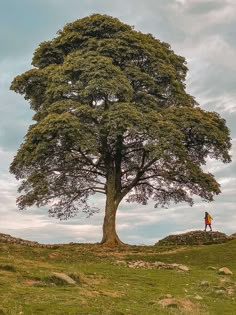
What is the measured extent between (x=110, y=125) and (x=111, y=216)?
8.51m

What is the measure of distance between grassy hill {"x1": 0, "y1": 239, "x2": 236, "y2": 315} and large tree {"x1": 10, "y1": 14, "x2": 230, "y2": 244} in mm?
10090

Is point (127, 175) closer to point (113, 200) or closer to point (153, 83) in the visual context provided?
point (113, 200)

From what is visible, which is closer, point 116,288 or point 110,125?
point 116,288

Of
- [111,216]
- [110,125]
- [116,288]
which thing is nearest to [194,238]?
[111,216]

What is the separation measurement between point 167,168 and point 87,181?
713 centimetres

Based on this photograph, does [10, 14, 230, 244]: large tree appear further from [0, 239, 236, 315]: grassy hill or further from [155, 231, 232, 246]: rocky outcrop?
[0, 239, 236, 315]: grassy hill

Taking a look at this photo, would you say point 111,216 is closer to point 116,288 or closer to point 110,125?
point 110,125

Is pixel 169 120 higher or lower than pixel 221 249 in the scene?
higher

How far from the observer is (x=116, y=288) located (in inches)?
704

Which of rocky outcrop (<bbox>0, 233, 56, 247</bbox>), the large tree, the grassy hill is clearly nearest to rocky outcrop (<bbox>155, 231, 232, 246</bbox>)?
the large tree

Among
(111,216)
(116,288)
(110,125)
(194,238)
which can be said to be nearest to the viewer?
(116,288)

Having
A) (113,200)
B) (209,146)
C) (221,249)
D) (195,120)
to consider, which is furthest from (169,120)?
(221,249)

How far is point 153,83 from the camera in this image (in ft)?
133

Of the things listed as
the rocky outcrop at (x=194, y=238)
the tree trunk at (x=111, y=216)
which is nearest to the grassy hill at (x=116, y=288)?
the tree trunk at (x=111, y=216)
